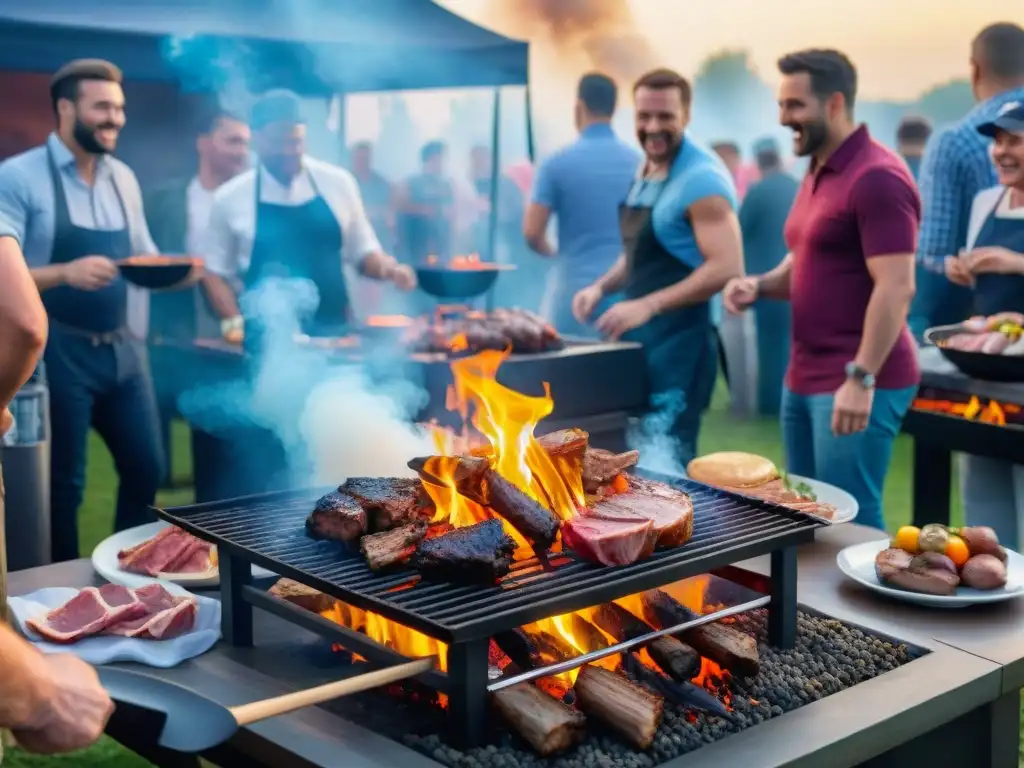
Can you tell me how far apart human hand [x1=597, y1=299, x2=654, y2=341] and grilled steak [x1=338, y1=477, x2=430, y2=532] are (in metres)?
2.74

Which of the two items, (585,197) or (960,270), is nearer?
(960,270)

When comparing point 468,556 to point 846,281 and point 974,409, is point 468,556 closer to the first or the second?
point 846,281

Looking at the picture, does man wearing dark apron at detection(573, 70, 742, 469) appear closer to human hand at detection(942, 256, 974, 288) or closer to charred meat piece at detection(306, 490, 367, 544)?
human hand at detection(942, 256, 974, 288)

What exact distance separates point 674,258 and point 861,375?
4.53 ft

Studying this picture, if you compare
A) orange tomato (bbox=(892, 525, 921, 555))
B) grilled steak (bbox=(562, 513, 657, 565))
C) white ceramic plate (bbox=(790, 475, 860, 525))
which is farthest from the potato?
grilled steak (bbox=(562, 513, 657, 565))

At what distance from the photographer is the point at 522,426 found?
8.67 ft

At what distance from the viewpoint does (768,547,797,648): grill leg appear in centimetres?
251

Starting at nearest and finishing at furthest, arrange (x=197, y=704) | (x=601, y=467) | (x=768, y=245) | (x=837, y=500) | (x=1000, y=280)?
(x=197, y=704) < (x=601, y=467) < (x=837, y=500) < (x=1000, y=280) < (x=768, y=245)

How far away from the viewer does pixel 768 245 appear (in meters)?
9.28

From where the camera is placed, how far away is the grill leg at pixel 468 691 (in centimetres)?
201

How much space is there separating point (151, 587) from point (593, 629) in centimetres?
101

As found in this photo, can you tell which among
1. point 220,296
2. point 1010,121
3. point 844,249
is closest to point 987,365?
point 844,249

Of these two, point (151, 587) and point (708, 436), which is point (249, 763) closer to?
point (151, 587)

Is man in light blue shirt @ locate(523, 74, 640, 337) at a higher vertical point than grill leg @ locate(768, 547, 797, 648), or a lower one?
Answer: higher
